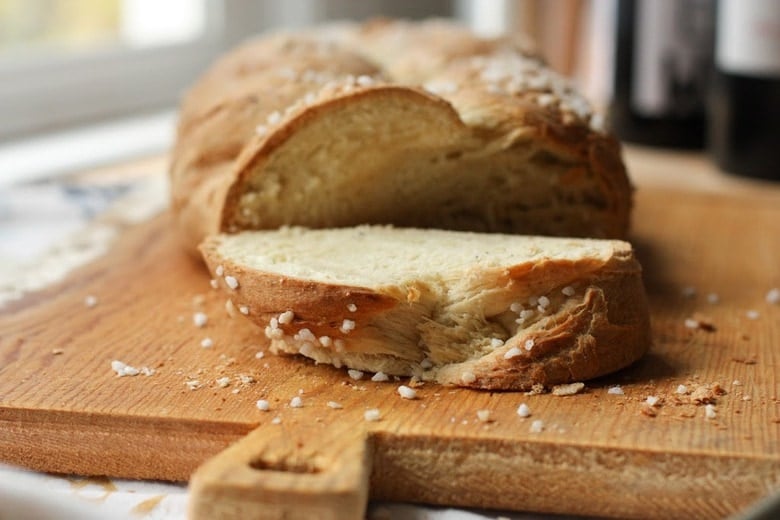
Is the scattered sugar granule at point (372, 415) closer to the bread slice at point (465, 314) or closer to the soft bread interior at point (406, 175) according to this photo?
the bread slice at point (465, 314)

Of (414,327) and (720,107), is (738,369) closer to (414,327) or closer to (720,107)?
(414,327)

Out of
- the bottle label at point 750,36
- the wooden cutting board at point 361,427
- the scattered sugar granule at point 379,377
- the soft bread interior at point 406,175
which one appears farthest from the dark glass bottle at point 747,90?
the scattered sugar granule at point 379,377

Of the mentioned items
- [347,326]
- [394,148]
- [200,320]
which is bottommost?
[200,320]

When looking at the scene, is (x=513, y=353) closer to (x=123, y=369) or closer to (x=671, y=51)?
(x=123, y=369)

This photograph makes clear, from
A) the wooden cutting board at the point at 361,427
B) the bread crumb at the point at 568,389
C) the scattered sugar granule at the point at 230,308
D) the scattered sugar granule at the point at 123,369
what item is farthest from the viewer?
the scattered sugar granule at the point at 230,308

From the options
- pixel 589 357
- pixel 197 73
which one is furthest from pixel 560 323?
pixel 197 73

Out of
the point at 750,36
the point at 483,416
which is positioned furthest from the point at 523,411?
the point at 750,36
